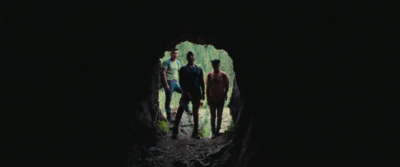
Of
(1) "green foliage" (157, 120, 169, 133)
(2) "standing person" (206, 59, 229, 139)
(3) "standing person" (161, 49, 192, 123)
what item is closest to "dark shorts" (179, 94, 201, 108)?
(2) "standing person" (206, 59, 229, 139)

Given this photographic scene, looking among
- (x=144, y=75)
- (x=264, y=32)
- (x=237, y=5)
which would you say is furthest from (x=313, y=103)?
(x=144, y=75)

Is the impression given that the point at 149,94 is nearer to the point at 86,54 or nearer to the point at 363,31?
the point at 86,54

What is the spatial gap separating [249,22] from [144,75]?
3160 millimetres

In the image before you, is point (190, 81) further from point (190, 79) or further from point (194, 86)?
point (194, 86)

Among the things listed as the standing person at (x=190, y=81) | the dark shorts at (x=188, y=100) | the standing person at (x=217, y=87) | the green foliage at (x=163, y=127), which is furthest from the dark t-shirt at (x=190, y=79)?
the green foliage at (x=163, y=127)

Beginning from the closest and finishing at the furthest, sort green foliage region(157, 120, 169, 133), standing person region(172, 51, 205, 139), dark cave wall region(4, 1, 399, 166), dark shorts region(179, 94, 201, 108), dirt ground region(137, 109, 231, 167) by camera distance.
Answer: dark cave wall region(4, 1, 399, 166), dirt ground region(137, 109, 231, 167), standing person region(172, 51, 205, 139), dark shorts region(179, 94, 201, 108), green foliage region(157, 120, 169, 133)

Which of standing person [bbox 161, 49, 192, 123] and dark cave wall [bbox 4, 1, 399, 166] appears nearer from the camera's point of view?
dark cave wall [bbox 4, 1, 399, 166]

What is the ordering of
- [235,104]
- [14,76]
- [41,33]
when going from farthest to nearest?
[235,104]
[41,33]
[14,76]

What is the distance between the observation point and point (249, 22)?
324 centimetres

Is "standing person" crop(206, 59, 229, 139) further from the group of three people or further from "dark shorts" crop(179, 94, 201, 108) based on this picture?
"dark shorts" crop(179, 94, 201, 108)

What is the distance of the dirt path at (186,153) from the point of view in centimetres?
468

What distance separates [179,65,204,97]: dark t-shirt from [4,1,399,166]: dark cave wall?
2.27 metres

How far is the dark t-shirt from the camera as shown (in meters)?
5.82

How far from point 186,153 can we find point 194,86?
1.95 meters
